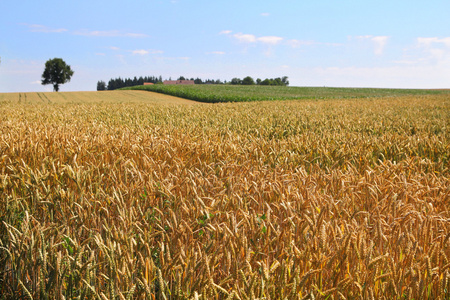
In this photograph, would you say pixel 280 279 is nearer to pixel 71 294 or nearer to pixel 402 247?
pixel 402 247

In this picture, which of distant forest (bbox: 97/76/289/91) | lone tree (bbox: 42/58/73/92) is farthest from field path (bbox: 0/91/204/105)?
distant forest (bbox: 97/76/289/91)

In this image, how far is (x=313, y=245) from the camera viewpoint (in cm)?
198

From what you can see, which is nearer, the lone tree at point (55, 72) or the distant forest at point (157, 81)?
the lone tree at point (55, 72)

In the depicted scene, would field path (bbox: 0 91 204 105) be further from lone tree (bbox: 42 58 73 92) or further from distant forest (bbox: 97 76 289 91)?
distant forest (bbox: 97 76 289 91)

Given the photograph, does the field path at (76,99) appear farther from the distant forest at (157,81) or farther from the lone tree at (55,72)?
the distant forest at (157,81)

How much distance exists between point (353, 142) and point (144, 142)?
3.43 m

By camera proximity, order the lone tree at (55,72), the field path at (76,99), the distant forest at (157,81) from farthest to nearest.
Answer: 1. the distant forest at (157,81)
2. the lone tree at (55,72)
3. the field path at (76,99)

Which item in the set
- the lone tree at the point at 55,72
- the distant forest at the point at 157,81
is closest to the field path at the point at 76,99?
the lone tree at the point at 55,72

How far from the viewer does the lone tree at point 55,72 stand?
8958 cm

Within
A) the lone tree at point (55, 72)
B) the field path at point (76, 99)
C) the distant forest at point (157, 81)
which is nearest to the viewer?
the field path at point (76, 99)

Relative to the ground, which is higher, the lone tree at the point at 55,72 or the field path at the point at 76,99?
the lone tree at the point at 55,72

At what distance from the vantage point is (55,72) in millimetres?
89875

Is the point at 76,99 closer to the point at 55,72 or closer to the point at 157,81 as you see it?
the point at 55,72

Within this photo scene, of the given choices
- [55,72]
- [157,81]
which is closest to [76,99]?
[55,72]
